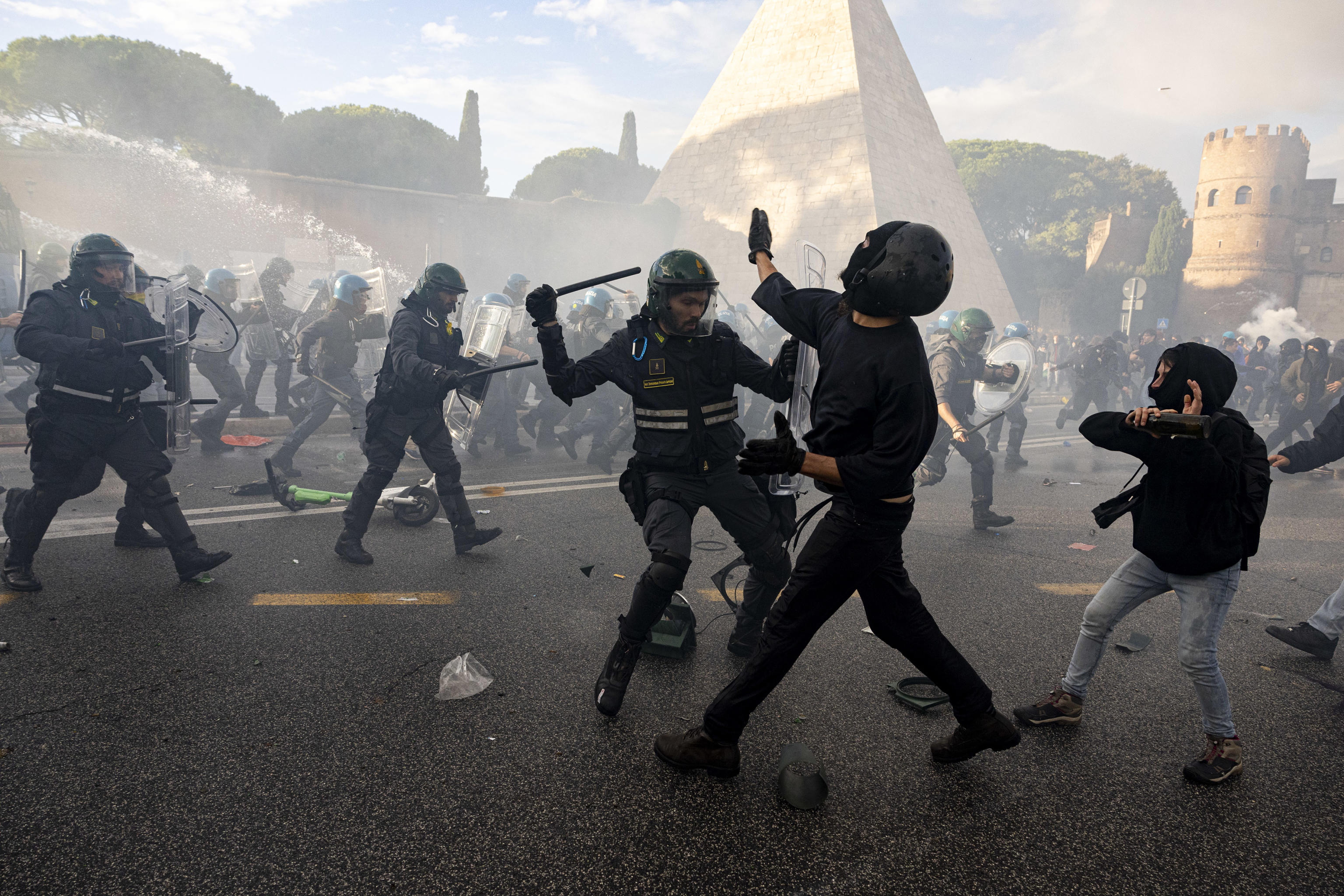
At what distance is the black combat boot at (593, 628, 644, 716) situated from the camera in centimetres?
289

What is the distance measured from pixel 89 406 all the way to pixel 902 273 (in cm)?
438

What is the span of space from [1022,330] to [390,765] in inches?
351

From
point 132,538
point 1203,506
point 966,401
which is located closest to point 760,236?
point 1203,506

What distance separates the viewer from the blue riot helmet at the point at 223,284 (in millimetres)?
9953

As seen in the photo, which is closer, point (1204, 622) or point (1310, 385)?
point (1204, 622)

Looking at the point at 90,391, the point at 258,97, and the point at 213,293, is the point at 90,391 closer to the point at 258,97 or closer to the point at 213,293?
the point at 213,293

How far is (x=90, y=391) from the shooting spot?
4.11 meters

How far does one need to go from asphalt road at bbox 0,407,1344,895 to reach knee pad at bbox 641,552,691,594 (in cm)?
53

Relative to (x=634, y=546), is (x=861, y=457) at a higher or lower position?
higher

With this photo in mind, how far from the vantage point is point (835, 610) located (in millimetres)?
2477

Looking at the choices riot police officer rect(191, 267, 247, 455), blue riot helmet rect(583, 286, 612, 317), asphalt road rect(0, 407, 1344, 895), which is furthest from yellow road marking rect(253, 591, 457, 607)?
blue riot helmet rect(583, 286, 612, 317)

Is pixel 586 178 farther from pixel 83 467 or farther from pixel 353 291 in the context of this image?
pixel 83 467

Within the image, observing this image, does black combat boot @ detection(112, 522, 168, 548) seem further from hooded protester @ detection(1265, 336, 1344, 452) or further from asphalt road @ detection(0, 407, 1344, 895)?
hooded protester @ detection(1265, 336, 1344, 452)

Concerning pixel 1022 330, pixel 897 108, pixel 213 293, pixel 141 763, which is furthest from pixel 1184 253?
pixel 141 763
